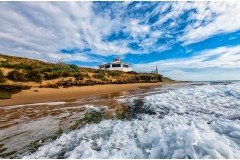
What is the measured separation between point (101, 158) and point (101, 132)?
1.08 m

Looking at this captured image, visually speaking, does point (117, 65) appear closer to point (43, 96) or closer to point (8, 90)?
point (43, 96)

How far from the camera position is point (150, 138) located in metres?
2.84

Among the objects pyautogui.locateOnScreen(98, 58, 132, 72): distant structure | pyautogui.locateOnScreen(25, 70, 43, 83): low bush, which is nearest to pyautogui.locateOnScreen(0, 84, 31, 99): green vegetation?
pyautogui.locateOnScreen(25, 70, 43, 83): low bush

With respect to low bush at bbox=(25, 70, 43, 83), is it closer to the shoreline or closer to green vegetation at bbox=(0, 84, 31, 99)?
the shoreline

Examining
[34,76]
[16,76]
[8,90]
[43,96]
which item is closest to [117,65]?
[34,76]

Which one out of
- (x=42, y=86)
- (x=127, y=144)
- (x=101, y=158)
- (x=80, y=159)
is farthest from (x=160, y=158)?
(x=42, y=86)

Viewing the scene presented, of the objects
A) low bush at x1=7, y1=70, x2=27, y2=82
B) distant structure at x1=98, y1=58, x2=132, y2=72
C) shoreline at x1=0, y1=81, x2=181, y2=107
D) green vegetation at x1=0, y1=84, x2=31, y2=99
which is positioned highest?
distant structure at x1=98, y1=58, x2=132, y2=72

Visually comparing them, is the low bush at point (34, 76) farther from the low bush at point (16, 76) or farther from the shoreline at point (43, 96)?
the shoreline at point (43, 96)

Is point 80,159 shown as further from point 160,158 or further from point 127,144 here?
point 160,158

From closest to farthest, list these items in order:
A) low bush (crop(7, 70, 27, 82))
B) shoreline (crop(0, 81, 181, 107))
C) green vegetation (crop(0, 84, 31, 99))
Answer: shoreline (crop(0, 81, 181, 107)) < green vegetation (crop(0, 84, 31, 99)) < low bush (crop(7, 70, 27, 82))

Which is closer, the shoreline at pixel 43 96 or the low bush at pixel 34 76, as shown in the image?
the shoreline at pixel 43 96

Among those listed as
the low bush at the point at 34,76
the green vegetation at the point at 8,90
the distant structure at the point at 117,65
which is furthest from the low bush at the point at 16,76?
the distant structure at the point at 117,65

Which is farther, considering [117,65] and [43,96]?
[117,65]

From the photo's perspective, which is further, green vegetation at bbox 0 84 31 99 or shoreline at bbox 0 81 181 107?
green vegetation at bbox 0 84 31 99
